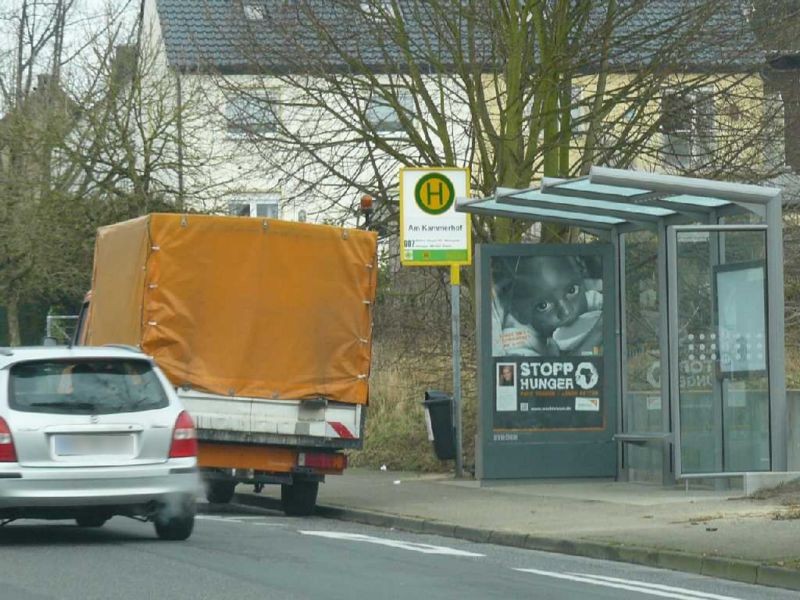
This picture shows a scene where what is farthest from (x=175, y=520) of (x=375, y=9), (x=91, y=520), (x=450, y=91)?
(x=375, y=9)

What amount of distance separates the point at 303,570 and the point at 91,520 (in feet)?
A: 12.2

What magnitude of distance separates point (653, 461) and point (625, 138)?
16.2ft

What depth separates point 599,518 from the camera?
1497 cm

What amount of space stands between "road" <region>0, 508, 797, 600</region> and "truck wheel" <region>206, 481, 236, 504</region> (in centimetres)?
350

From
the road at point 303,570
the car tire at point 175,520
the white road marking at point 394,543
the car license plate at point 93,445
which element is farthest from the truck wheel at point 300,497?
the car license plate at point 93,445

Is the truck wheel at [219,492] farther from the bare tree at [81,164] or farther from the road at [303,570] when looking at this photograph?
the bare tree at [81,164]

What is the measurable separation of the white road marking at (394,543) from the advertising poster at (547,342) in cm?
447

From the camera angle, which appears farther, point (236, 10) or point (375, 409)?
point (375, 409)

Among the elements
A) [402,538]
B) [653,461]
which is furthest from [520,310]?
[402,538]

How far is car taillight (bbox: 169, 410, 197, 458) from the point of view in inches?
514

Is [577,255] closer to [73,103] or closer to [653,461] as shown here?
[653,461]

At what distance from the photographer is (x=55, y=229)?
35.2 metres

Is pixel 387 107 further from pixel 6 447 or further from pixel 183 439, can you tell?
pixel 6 447

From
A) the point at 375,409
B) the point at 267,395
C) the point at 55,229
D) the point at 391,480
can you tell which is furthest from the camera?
the point at 55,229
